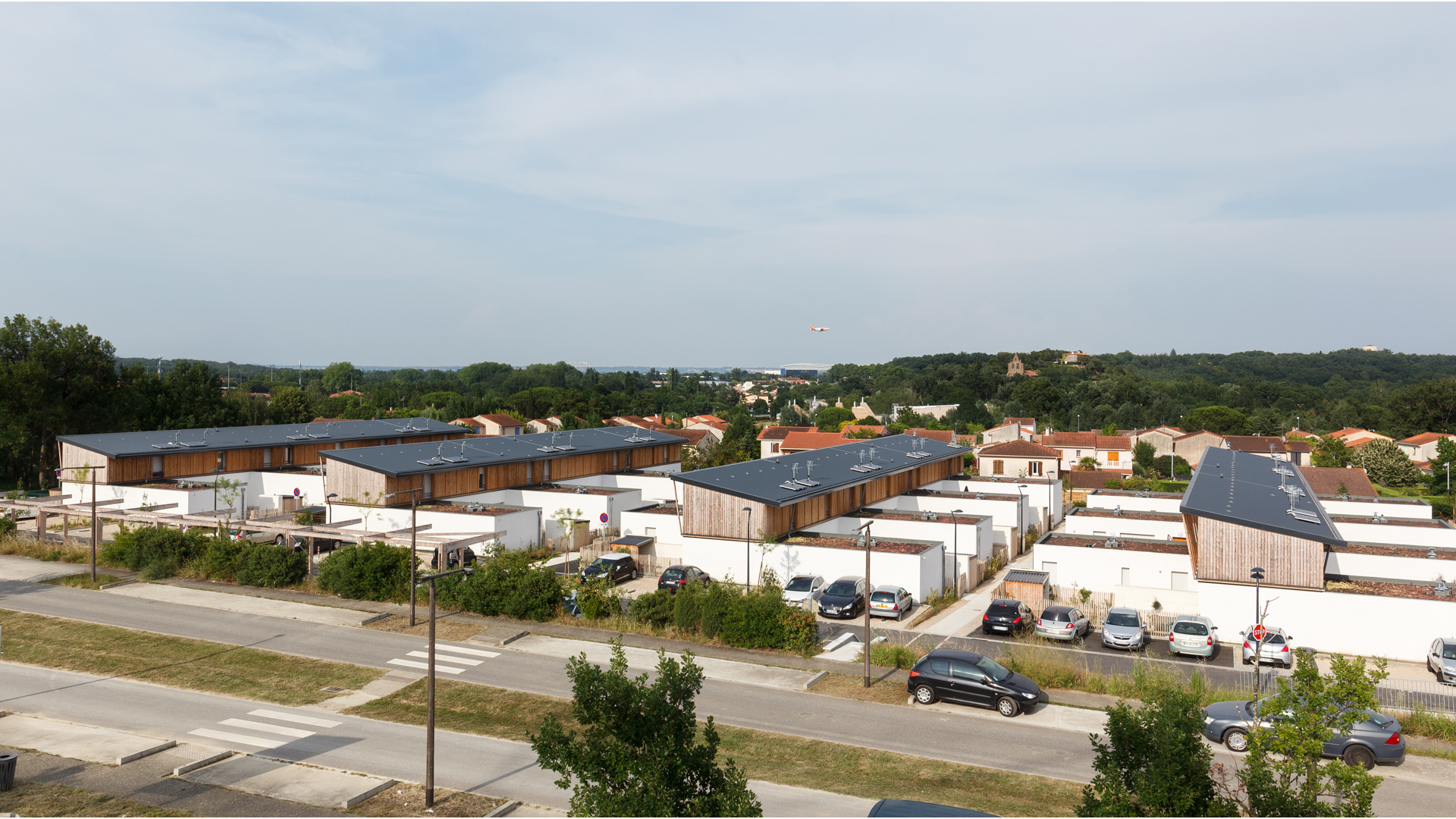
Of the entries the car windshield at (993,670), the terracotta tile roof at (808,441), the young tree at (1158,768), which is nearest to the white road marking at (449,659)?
the car windshield at (993,670)

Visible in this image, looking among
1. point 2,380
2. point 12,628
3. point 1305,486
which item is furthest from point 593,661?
point 2,380

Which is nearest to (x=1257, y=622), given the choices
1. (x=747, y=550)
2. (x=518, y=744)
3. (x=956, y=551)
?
(x=956, y=551)

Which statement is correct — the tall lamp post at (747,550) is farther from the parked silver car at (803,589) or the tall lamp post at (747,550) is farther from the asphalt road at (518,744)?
the asphalt road at (518,744)

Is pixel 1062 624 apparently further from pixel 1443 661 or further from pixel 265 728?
pixel 265 728

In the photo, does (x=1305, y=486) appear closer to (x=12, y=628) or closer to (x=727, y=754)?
(x=727, y=754)

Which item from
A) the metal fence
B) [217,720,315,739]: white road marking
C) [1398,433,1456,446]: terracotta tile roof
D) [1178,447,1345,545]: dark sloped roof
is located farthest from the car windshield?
[1398,433,1456,446]: terracotta tile roof

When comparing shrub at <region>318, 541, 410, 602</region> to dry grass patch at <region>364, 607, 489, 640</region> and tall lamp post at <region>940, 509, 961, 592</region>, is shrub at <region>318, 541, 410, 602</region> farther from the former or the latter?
tall lamp post at <region>940, 509, 961, 592</region>
